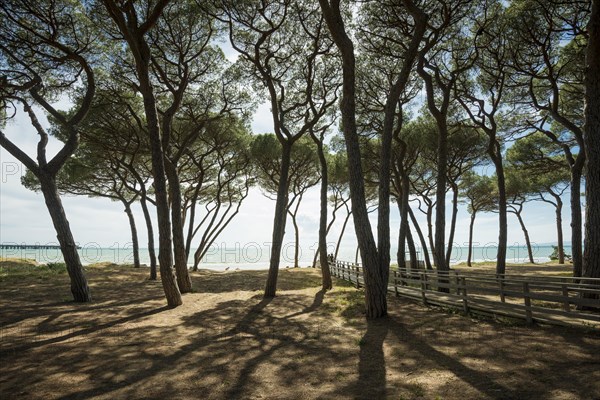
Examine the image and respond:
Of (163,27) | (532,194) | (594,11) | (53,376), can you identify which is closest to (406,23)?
(594,11)

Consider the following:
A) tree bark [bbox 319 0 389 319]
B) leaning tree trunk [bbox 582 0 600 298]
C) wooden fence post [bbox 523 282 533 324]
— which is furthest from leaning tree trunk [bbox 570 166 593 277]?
tree bark [bbox 319 0 389 319]

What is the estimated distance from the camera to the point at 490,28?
13750 millimetres

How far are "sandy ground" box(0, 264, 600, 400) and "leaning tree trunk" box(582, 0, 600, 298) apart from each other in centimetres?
284

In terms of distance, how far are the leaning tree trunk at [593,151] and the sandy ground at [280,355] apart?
2.84m

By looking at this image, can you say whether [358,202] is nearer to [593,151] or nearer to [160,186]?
[160,186]

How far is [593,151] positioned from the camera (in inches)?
329

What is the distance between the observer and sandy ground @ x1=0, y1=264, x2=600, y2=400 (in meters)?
4.40

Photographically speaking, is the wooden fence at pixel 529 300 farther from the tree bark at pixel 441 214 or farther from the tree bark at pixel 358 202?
the tree bark at pixel 358 202

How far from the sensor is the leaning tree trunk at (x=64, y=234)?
10172mm

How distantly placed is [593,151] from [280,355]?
861 centimetres

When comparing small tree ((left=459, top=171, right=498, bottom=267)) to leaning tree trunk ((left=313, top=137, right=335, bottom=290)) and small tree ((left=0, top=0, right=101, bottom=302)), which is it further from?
small tree ((left=0, top=0, right=101, bottom=302))

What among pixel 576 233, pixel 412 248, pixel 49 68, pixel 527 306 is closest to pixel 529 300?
pixel 527 306

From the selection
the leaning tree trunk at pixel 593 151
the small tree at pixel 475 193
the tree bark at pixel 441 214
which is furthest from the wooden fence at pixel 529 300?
the small tree at pixel 475 193

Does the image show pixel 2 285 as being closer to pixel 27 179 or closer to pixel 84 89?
pixel 84 89
